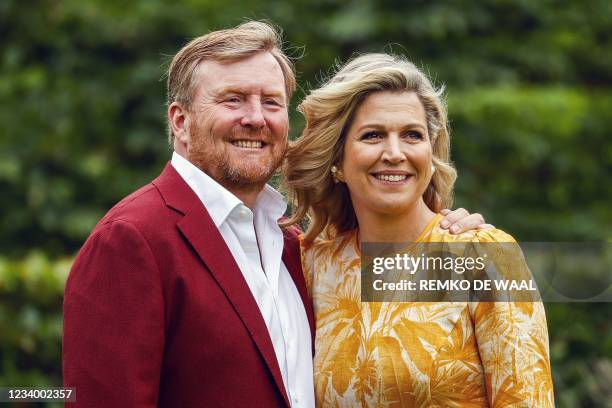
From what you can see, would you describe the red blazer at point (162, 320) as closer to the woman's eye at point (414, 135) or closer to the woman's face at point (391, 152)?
the woman's face at point (391, 152)

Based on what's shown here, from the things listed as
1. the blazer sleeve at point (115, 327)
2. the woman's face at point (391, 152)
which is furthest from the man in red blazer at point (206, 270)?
the woman's face at point (391, 152)

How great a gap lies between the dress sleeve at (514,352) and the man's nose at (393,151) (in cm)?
53

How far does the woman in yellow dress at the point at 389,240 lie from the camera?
353 centimetres

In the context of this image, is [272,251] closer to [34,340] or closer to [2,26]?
[34,340]

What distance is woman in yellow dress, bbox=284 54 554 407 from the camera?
11.6 feet

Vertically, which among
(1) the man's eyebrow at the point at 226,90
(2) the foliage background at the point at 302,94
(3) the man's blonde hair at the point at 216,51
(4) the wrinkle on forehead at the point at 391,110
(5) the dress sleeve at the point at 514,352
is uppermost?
(2) the foliage background at the point at 302,94

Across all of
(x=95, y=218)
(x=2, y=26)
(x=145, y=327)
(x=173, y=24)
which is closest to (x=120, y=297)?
(x=145, y=327)

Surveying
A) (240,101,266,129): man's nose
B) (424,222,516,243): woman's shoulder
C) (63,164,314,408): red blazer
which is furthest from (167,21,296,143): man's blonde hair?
(424,222,516,243): woman's shoulder

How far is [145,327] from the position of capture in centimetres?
333

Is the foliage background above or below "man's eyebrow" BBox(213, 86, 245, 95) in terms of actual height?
above

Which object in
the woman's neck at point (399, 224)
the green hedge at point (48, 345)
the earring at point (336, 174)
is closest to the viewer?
the woman's neck at point (399, 224)

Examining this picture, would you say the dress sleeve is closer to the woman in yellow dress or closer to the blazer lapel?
the woman in yellow dress

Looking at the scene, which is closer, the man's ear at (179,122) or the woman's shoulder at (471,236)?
the woman's shoulder at (471,236)

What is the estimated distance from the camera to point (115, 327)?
3.32 m
